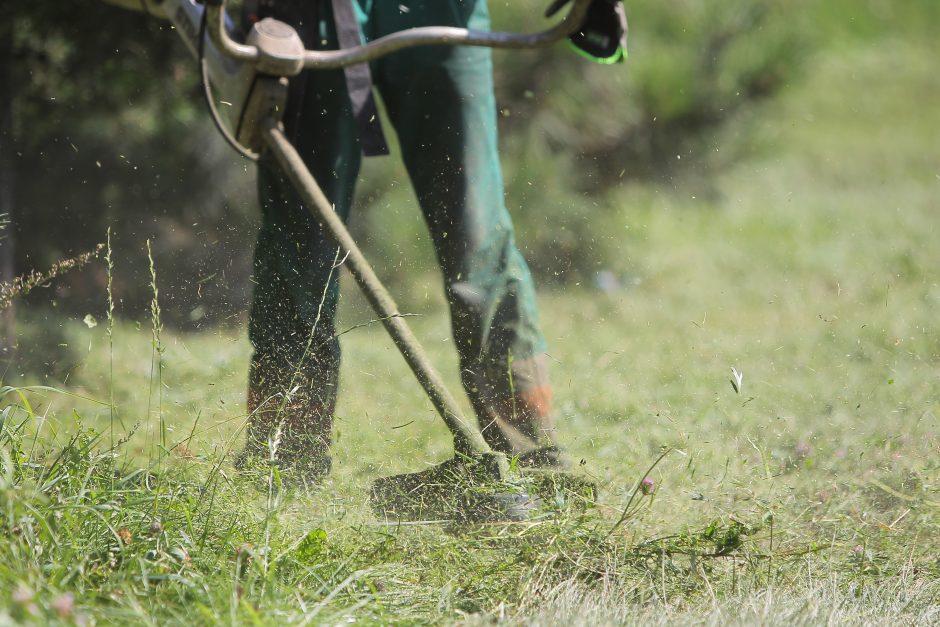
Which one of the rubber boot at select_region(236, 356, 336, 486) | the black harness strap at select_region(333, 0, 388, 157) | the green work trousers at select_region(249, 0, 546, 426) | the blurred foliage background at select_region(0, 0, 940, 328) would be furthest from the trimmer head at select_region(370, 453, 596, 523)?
the black harness strap at select_region(333, 0, 388, 157)

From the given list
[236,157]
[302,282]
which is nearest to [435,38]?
[302,282]

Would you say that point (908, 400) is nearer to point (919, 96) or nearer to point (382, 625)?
point (382, 625)

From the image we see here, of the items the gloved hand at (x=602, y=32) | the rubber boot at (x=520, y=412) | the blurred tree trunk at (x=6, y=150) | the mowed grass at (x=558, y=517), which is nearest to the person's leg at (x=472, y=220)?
the rubber boot at (x=520, y=412)

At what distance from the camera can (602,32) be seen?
5.73ft

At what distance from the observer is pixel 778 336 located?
3143 millimetres

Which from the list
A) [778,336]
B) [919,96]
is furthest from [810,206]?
[919,96]

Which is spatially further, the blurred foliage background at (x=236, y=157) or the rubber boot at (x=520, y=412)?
the blurred foliage background at (x=236, y=157)

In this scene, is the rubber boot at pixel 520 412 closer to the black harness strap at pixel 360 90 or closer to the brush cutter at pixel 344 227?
the brush cutter at pixel 344 227

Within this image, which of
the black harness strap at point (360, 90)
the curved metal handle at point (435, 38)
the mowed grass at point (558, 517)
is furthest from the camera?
the black harness strap at point (360, 90)

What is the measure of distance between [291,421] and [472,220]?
0.49 metres

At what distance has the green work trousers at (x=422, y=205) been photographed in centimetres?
182

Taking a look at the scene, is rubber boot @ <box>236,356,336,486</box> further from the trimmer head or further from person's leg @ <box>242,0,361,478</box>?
the trimmer head

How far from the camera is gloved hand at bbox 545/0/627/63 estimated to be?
1717 millimetres

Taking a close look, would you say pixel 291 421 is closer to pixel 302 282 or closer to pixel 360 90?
pixel 302 282
